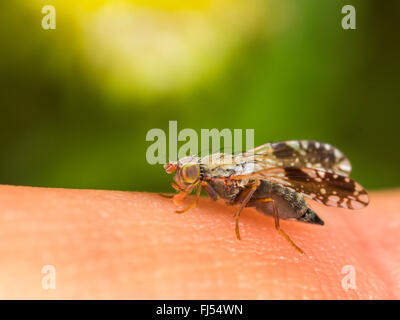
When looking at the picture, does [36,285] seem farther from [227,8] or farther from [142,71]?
[227,8]

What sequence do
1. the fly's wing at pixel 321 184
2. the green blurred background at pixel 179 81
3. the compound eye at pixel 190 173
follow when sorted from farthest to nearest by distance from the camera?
1. the green blurred background at pixel 179 81
2. the compound eye at pixel 190 173
3. the fly's wing at pixel 321 184

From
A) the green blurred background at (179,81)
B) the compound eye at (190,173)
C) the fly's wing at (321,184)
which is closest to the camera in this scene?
the fly's wing at (321,184)

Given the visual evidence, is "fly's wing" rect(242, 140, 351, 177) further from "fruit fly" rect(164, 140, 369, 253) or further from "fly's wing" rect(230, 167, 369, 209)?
"fly's wing" rect(230, 167, 369, 209)

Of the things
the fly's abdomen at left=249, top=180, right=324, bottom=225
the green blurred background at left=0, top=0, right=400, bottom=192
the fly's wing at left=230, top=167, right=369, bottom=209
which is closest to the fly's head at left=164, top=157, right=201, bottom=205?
the fly's wing at left=230, top=167, right=369, bottom=209

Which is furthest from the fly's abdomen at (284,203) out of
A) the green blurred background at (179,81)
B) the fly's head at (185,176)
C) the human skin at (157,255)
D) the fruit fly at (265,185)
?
the green blurred background at (179,81)

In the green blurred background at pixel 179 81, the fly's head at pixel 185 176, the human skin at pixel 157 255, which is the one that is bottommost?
the human skin at pixel 157 255

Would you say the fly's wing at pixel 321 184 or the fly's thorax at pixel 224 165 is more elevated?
the fly's thorax at pixel 224 165

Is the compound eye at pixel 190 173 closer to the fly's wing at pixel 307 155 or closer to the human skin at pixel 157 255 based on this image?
the human skin at pixel 157 255

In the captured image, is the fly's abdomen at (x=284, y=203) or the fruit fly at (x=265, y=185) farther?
the fly's abdomen at (x=284, y=203)
